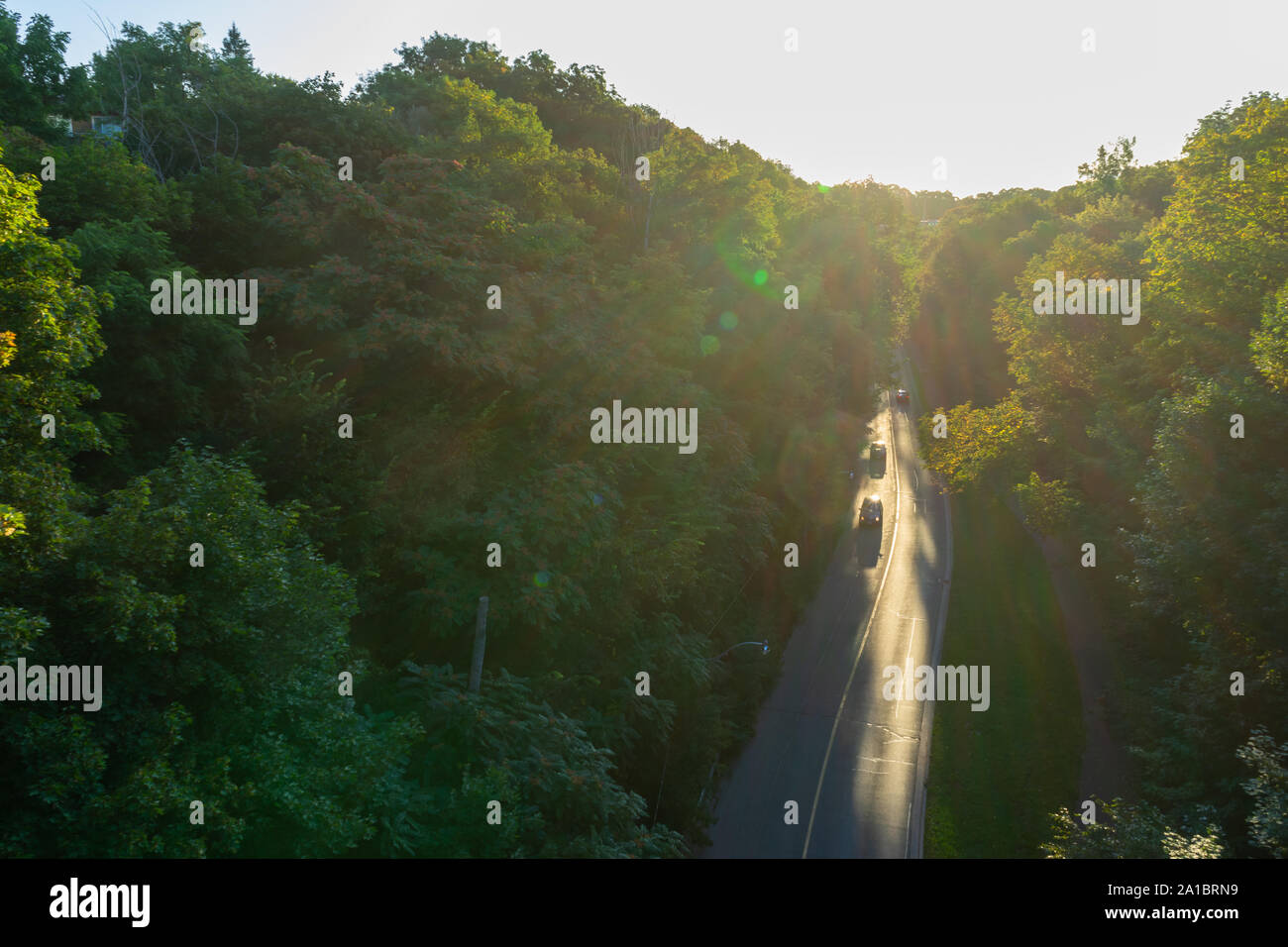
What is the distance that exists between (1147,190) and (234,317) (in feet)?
249

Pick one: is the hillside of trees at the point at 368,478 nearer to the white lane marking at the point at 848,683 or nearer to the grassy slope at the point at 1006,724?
the white lane marking at the point at 848,683

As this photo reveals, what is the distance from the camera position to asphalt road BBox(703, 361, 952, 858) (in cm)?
2470

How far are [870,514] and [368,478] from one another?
120 ft

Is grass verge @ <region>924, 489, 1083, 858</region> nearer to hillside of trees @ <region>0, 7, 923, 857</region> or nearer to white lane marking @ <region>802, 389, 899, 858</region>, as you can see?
white lane marking @ <region>802, 389, 899, 858</region>

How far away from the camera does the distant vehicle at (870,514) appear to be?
155 ft

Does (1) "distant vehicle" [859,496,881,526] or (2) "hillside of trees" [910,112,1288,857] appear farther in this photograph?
(1) "distant vehicle" [859,496,881,526]

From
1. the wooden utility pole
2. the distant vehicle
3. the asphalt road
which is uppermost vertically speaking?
the distant vehicle

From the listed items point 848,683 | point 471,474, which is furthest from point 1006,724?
point 471,474

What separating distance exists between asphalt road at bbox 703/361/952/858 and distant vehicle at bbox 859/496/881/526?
95cm

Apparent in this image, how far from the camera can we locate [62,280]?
1024cm

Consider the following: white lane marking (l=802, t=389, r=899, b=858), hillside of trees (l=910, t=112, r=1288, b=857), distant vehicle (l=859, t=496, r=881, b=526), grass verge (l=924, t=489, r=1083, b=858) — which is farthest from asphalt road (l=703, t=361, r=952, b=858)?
hillside of trees (l=910, t=112, r=1288, b=857)

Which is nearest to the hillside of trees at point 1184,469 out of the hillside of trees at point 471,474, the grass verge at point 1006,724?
the hillside of trees at point 471,474
